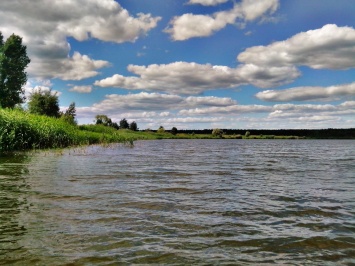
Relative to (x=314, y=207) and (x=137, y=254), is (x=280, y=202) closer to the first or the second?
(x=314, y=207)

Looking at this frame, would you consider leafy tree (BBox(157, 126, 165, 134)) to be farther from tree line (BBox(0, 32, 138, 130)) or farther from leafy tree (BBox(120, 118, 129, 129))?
tree line (BBox(0, 32, 138, 130))

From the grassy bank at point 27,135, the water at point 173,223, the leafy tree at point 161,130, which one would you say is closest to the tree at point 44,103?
the grassy bank at point 27,135

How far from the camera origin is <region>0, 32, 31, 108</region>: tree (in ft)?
233

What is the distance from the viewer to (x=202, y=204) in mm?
8062

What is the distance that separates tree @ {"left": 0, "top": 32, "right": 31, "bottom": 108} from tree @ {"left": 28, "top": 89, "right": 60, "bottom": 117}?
5.95 meters

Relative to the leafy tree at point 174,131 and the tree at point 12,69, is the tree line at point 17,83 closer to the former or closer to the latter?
the tree at point 12,69

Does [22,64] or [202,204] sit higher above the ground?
[22,64]

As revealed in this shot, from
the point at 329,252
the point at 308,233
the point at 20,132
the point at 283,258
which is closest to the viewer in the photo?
the point at 283,258

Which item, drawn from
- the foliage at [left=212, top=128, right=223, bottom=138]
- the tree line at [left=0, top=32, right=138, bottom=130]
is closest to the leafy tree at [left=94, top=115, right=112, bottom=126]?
the tree line at [left=0, top=32, right=138, bottom=130]

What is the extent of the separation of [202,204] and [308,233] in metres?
2.88

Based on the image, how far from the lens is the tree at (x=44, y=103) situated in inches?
2692

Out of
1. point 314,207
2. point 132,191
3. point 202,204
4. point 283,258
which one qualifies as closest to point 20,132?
point 132,191

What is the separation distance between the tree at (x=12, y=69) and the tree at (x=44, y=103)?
5.95 meters

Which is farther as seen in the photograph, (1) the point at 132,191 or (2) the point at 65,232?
(1) the point at 132,191
